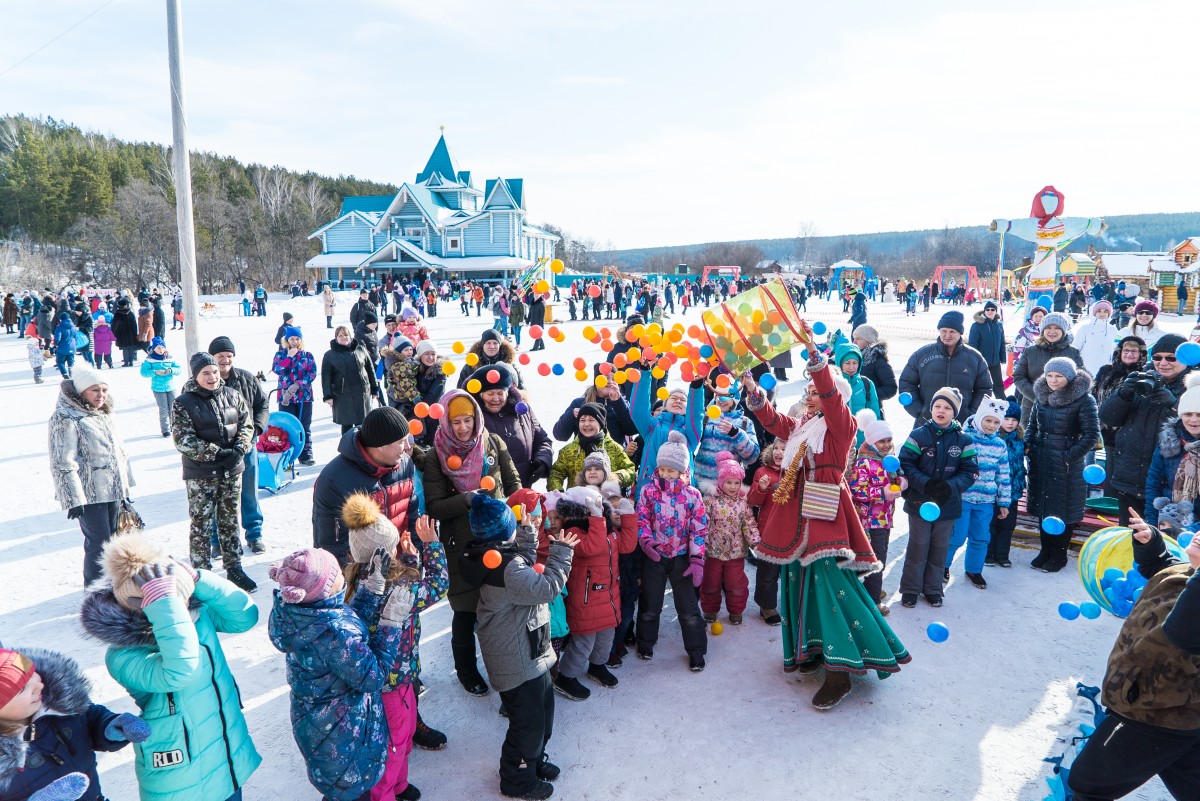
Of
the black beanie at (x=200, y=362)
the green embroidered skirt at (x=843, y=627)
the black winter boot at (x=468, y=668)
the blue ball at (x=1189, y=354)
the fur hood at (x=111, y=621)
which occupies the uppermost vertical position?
the black beanie at (x=200, y=362)

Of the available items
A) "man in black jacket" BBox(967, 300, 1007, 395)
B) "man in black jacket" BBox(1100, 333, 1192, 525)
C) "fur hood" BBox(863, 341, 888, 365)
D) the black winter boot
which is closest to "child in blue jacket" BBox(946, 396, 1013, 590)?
"man in black jacket" BBox(1100, 333, 1192, 525)

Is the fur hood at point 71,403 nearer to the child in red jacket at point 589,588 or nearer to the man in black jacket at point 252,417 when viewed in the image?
the man in black jacket at point 252,417

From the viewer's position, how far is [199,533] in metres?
5.33

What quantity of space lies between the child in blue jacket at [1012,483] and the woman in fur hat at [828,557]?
97.6 inches

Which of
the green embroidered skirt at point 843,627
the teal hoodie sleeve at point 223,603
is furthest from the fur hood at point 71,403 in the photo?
the green embroidered skirt at point 843,627

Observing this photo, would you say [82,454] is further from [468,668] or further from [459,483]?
[468,668]

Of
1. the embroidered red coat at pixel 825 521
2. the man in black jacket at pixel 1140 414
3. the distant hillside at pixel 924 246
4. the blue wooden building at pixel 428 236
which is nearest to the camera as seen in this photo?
the embroidered red coat at pixel 825 521

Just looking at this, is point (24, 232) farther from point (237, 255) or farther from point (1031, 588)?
point (1031, 588)

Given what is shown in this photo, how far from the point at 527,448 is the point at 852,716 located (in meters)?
2.70

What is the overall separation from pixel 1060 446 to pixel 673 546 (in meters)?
3.80

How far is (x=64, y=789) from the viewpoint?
7.39ft

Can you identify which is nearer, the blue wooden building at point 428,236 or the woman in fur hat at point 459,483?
the woman in fur hat at point 459,483

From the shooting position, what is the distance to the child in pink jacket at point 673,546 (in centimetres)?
445

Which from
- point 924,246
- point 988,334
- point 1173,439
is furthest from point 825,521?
point 924,246
